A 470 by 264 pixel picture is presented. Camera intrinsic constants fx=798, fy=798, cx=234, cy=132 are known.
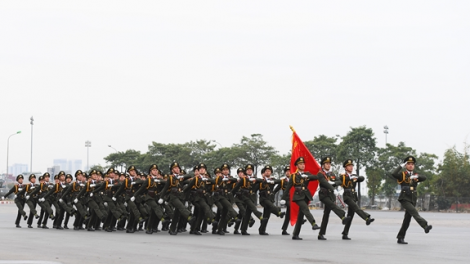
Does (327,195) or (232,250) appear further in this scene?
(327,195)

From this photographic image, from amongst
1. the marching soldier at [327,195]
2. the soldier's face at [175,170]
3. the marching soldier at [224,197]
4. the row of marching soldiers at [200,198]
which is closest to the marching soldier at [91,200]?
the row of marching soldiers at [200,198]

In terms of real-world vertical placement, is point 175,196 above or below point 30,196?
above

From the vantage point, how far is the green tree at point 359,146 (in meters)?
63.2

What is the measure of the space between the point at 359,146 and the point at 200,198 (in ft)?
147

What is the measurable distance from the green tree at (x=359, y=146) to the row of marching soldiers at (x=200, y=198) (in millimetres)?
41752

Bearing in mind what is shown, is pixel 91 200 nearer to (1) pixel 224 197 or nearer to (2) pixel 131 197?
(2) pixel 131 197

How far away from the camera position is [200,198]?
19.9m

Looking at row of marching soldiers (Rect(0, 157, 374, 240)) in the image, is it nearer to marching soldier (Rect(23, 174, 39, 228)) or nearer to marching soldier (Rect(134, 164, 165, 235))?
marching soldier (Rect(134, 164, 165, 235))

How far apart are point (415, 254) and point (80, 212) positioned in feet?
41.8

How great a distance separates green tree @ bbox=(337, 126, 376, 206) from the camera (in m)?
63.2

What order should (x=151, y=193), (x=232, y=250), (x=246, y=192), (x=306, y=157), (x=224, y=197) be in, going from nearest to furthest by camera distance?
(x=232, y=250) < (x=246, y=192) < (x=224, y=197) < (x=151, y=193) < (x=306, y=157)

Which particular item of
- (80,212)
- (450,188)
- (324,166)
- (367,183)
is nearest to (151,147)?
(367,183)

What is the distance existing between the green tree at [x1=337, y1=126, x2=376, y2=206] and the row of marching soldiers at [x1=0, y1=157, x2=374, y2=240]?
41.8 meters

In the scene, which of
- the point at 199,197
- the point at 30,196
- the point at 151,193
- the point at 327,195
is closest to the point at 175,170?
the point at 151,193
